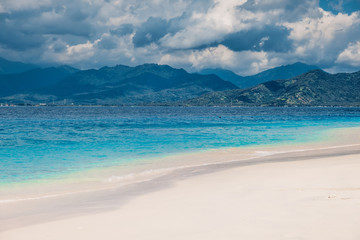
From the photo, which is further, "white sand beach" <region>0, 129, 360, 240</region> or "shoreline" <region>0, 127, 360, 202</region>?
"shoreline" <region>0, 127, 360, 202</region>

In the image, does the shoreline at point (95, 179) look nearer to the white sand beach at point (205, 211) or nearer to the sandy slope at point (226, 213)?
the white sand beach at point (205, 211)

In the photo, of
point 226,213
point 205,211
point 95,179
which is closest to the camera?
point 226,213

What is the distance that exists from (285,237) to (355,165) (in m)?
14.5

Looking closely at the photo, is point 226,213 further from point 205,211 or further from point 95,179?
point 95,179

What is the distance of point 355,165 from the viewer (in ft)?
68.5

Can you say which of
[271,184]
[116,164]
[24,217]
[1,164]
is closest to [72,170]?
[116,164]

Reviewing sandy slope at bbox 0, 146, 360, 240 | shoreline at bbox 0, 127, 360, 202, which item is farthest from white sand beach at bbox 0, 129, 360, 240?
shoreline at bbox 0, 127, 360, 202

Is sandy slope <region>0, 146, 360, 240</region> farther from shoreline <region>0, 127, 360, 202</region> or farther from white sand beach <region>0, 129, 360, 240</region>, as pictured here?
shoreline <region>0, 127, 360, 202</region>

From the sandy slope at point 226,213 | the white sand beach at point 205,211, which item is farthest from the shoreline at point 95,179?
the sandy slope at point 226,213

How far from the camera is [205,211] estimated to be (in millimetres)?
11680

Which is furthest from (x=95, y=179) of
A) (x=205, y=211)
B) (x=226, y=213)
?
(x=226, y=213)

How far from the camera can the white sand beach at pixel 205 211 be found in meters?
9.53

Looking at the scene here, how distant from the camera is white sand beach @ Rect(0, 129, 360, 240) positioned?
953cm

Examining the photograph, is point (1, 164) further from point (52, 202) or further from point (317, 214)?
point (317, 214)
